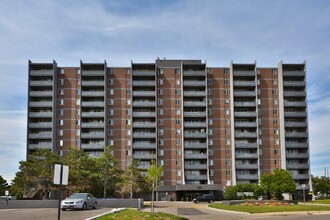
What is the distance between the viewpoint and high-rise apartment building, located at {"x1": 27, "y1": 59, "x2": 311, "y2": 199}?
106m

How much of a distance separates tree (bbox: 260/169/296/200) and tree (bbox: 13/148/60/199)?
38529 millimetres

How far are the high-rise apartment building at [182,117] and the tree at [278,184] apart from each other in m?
23.4

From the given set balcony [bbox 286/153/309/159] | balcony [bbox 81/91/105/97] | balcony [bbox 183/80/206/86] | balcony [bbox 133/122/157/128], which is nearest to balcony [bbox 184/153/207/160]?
balcony [bbox 133/122/157/128]

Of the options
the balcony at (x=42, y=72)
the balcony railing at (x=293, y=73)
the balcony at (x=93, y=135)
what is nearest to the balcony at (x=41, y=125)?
the balcony at (x=93, y=135)

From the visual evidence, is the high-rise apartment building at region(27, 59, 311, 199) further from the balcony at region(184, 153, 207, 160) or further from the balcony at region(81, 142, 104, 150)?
the balcony at region(184, 153, 207, 160)

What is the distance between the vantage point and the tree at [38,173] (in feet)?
207

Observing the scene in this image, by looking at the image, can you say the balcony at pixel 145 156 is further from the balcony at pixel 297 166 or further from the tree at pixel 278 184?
the balcony at pixel 297 166

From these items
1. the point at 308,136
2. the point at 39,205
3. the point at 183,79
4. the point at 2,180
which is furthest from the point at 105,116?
the point at 39,205

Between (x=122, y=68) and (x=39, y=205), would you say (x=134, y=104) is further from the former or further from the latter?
(x=39, y=205)

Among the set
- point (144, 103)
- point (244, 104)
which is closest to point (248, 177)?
point (244, 104)

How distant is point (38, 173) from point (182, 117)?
50.8 meters

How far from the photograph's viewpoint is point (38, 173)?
207 feet

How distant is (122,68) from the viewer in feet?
360

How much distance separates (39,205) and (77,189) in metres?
24.3
